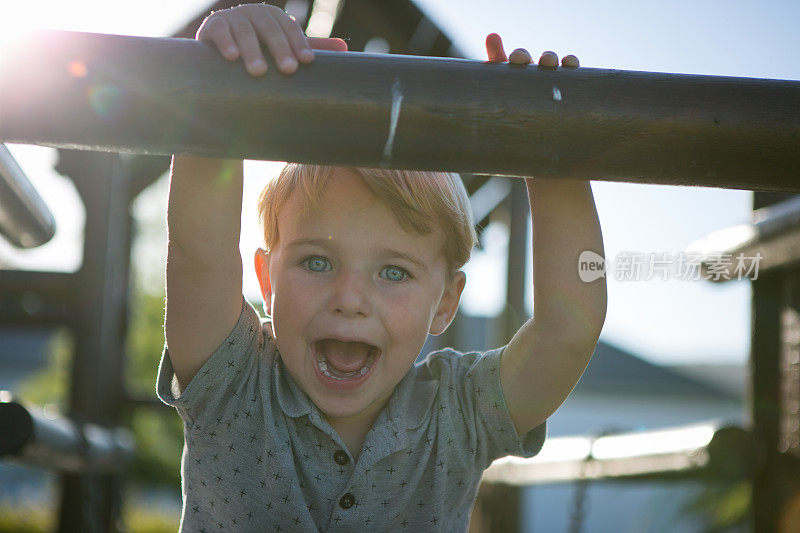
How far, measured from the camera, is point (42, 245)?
1.28 metres

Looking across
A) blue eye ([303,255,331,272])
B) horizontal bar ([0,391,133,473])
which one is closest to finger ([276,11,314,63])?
blue eye ([303,255,331,272])

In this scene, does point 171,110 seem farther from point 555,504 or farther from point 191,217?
point 555,504

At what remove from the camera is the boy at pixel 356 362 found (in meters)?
1.19

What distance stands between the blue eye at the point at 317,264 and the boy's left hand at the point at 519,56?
41 cm

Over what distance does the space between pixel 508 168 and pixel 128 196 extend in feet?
9.83

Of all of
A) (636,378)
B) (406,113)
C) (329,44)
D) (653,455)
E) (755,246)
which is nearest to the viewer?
(406,113)

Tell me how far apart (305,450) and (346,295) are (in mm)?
279

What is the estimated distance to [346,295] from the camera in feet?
3.96

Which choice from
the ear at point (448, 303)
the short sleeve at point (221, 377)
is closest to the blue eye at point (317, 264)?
the short sleeve at point (221, 377)

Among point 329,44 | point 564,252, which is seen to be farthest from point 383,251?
point 329,44

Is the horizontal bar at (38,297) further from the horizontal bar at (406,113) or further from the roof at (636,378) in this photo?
the roof at (636,378)

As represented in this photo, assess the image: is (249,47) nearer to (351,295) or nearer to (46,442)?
(351,295)

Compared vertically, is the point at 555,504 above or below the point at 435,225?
below

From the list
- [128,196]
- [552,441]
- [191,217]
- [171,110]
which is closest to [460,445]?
[191,217]
